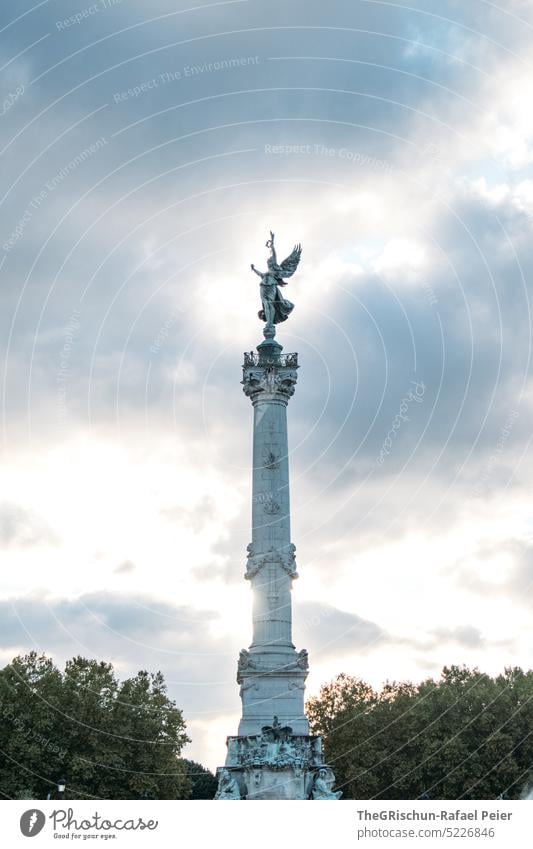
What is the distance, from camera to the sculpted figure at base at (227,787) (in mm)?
51438

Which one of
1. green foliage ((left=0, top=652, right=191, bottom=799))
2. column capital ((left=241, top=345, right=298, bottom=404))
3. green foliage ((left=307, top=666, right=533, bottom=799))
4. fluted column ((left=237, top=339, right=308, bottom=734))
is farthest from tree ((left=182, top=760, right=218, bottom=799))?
column capital ((left=241, top=345, right=298, bottom=404))

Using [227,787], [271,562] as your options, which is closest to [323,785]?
[227,787]

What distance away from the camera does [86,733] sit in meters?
72.7

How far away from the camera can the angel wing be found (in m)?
64.3

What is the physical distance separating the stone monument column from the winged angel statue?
60mm

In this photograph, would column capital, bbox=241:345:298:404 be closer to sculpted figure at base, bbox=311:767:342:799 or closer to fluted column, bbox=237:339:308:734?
fluted column, bbox=237:339:308:734

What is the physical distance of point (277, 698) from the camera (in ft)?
179

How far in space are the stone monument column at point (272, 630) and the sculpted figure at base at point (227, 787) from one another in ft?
0.16

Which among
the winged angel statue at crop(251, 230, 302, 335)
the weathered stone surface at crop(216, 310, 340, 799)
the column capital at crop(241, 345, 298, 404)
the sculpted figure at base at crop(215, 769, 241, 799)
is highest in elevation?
the winged angel statue at crop(251, 230, 302, 335)

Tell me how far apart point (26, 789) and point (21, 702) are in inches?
233

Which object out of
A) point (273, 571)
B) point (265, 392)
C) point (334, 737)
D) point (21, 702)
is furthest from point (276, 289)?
point (334, 737)

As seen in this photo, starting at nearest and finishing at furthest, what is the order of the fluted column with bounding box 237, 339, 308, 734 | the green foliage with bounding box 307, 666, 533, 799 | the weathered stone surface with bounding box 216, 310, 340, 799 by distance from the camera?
the weathered stone surface with bounding box 216, 310, 340, 799 → the fluted column with bounding box 237, 339, 308, 734 → the green foliage with bounding box 307, 666, 533, 799
